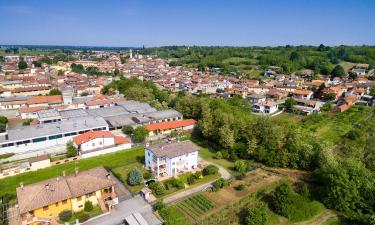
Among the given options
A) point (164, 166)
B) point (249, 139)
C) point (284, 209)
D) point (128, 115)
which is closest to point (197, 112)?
point (128, 115)

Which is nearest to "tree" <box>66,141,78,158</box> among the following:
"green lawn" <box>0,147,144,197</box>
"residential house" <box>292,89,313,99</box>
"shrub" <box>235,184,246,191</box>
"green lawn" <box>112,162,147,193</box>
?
"green lawn" <box>0,147,144,197</box>

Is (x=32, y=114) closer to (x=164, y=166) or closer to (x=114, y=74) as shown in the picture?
(x=164, y=166)

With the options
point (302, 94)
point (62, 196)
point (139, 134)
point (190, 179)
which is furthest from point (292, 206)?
point (302, 94)

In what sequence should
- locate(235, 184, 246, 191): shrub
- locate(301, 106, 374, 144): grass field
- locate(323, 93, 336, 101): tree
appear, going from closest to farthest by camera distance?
1. locate(235, 184, 246, 191): shrub
2. locate(301, 106, 374, 144): grass field
3. locate(323, 93, 336, 101): tree

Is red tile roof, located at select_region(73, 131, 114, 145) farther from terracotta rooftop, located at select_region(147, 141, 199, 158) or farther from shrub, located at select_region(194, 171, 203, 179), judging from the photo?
shrub, located at select_region(194, 171, 203, 179)

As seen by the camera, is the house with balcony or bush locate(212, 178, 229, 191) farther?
the house with balcony

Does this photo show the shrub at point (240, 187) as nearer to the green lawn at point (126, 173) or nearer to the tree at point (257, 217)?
the tree at point (257, 217)
